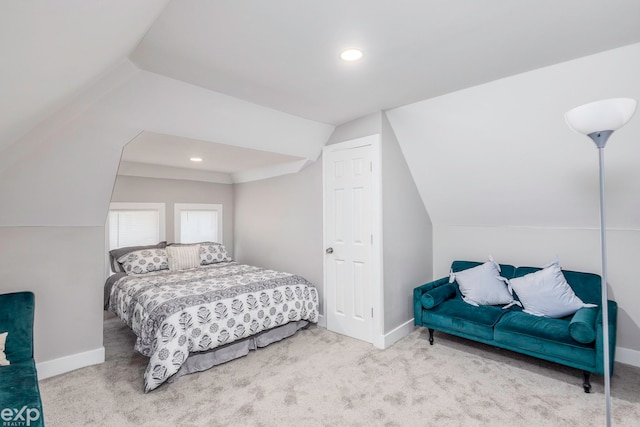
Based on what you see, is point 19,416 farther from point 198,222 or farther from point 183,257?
point 198,222

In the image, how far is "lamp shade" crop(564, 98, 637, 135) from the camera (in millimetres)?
1526

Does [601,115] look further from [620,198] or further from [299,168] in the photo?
[299,168]

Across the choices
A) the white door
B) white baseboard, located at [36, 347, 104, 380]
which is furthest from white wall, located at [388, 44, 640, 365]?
white baseboard, located at [36, 347, 104, 380]

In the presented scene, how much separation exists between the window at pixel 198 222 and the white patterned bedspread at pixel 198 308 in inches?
47.1

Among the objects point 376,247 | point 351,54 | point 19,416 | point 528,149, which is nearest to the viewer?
point 19,416

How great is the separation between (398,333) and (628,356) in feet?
6.34

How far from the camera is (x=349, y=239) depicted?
11.3 feet

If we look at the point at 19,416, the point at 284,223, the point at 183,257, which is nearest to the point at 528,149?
the point at 284,223

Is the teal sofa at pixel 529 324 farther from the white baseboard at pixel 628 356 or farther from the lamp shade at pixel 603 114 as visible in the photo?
the lamp shade at pixel 603 114

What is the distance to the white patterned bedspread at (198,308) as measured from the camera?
249 cm

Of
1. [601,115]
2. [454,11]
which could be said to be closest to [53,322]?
[454,11]

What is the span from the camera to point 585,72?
7.11ft

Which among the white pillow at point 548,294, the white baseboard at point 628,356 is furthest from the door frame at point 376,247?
the white baseboard at point 628,356

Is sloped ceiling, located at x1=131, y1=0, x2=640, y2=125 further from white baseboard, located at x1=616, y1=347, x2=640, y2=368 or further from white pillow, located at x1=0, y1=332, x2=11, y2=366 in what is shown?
white baseboard, located at x1=616, y1=347, x2=640, y2=368
